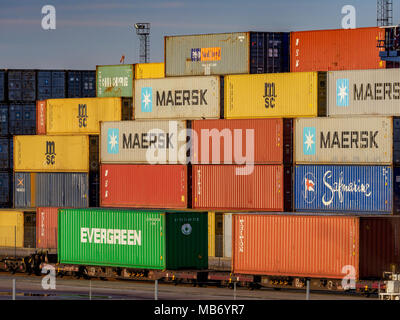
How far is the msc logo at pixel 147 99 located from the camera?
55.7 meters

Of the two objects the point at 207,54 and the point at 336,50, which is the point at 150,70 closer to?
the point at 207,54

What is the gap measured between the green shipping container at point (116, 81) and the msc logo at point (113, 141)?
1173 cm

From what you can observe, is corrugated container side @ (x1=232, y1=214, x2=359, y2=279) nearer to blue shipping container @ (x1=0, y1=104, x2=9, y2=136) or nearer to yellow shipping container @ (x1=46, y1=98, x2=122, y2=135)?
yellow shipping container @ (x1=46, y1=98, x2=122, y2=135)

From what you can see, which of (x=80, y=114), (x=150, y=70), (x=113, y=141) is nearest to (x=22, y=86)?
(x=150, y=70)

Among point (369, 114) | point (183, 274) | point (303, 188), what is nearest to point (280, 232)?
point (183, 274)

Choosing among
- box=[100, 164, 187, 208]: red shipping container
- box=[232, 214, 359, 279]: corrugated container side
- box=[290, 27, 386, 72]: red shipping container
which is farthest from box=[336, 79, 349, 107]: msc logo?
box=[232, 214, 359, 279]: corrugated container side

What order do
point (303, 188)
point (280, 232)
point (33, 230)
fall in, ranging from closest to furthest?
point (280, 232) → point (303, 188) → point (33, 230)

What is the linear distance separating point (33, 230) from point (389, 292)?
96.6 feet

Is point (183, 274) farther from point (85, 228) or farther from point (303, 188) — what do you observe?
point (303, 188)

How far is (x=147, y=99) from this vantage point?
55844 millimetres

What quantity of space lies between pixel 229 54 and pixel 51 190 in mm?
15660

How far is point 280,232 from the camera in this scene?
4041 cm

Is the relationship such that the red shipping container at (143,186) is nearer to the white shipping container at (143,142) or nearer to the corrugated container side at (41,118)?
the white shipping container at (143,142)

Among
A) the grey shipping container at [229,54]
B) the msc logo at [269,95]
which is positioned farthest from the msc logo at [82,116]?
the msc logo at [269,95]
